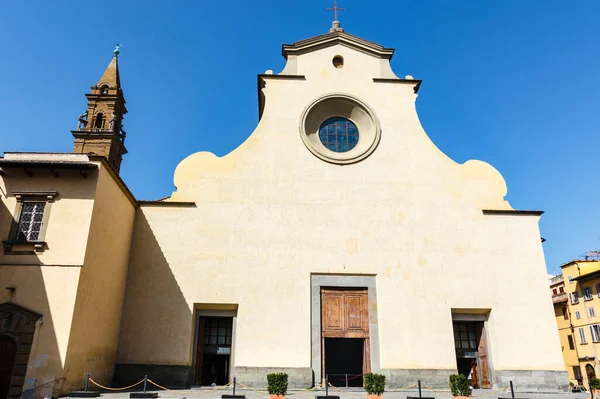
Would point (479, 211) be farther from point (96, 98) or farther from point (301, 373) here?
point (96, 98)

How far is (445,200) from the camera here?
18453 millimetres

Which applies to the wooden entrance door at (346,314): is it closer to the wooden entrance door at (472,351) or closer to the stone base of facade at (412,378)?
the stone base of facade at (412,378)

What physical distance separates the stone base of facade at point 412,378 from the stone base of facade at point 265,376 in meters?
2.87

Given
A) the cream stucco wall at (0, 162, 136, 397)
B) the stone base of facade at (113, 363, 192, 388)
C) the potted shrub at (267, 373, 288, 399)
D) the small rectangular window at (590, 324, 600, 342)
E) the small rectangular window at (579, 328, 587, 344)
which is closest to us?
the cream stucco wall at (0, 162, 136, 397)

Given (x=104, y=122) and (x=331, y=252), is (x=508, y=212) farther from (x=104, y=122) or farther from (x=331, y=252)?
(x=104, y=122)

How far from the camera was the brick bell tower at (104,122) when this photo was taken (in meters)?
31.9

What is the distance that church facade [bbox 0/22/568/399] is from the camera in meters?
14.6

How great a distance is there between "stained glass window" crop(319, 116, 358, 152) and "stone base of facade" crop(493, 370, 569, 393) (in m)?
11.0

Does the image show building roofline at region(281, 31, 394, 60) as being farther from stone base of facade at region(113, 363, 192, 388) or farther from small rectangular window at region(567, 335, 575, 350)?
small rectangular window at region(567, 335, 575, 350)

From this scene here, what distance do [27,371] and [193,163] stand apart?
9430 mm

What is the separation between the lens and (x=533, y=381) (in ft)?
53.4

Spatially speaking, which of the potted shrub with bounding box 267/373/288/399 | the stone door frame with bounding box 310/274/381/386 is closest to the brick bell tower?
the stone door frame with bounding box 310/274/381/386

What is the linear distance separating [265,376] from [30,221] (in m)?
9.41

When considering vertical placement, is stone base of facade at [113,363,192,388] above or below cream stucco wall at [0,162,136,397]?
below
